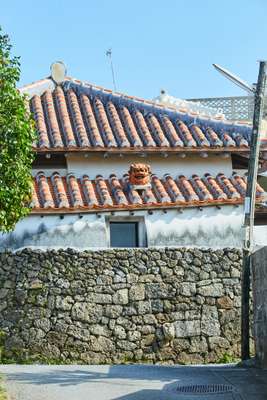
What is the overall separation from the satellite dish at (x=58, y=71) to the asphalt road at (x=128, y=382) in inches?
329

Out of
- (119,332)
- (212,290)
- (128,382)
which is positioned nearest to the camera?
(128,382)

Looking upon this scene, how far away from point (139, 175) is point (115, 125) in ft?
7.32

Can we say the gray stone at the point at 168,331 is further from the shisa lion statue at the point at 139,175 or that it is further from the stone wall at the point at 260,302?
the shisa lion statue at the point at 139,175

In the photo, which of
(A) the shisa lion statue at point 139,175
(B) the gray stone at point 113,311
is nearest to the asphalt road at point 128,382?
(B) the gray stone at point 113,311

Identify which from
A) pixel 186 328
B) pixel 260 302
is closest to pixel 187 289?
pixel 186 328

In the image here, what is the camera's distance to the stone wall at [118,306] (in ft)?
51.9

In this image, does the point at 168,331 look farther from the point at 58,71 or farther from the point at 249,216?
the point at 58,71

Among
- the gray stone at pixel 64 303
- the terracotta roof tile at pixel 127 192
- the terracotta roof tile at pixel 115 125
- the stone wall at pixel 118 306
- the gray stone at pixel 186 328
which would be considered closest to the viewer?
the stone wall at pixel 118 306

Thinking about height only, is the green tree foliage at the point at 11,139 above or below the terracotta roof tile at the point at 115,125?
below

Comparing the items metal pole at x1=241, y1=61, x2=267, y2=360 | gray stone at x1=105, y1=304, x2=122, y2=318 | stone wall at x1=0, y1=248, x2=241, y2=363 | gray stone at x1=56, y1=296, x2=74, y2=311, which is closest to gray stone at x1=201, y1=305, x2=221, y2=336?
stone wall at x1=0, y1=248, x2=241, y2=363

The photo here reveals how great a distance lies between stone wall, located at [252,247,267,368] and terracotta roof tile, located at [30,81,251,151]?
4142mm

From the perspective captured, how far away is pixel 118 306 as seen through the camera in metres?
16.1

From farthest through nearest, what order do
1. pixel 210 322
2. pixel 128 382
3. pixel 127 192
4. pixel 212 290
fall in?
pixel 127 192
pixel 212 290
pixel 210 322
pixel 128 382

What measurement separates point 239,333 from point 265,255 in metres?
3.46
